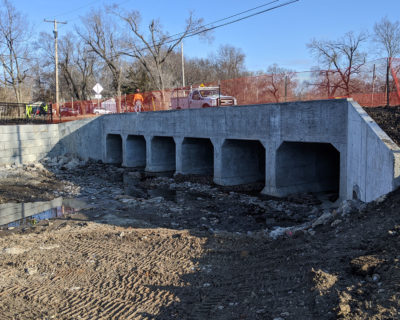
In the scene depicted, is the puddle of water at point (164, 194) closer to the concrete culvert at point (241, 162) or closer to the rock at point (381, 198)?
the concrete culvert at point (241, 162)

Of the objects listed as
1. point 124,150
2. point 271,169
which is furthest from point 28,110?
point 271,169

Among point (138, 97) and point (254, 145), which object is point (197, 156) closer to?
point (254, 145)

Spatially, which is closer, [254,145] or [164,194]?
[164,194]

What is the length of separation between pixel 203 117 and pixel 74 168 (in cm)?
1009

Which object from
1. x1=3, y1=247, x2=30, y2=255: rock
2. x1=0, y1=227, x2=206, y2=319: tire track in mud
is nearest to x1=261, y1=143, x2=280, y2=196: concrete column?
x1=0, y1=227, x2=206, y2=319: tire track in mud

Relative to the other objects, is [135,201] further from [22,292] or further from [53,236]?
[22,292]

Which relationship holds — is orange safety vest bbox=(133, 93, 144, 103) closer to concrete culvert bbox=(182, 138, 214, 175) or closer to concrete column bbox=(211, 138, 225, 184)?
concrete culvert bbox=(182, 138, 214, 175)

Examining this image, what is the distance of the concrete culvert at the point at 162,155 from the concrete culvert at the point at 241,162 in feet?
21.3

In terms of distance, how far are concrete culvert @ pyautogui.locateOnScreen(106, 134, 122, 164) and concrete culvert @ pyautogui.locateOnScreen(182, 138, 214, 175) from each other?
26.1ft

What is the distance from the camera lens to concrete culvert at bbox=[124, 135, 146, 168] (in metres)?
24.5

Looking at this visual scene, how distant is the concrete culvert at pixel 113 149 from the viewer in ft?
85.3

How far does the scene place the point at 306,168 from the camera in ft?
49.7

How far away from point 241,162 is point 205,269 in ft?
37.2

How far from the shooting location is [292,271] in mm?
5602
